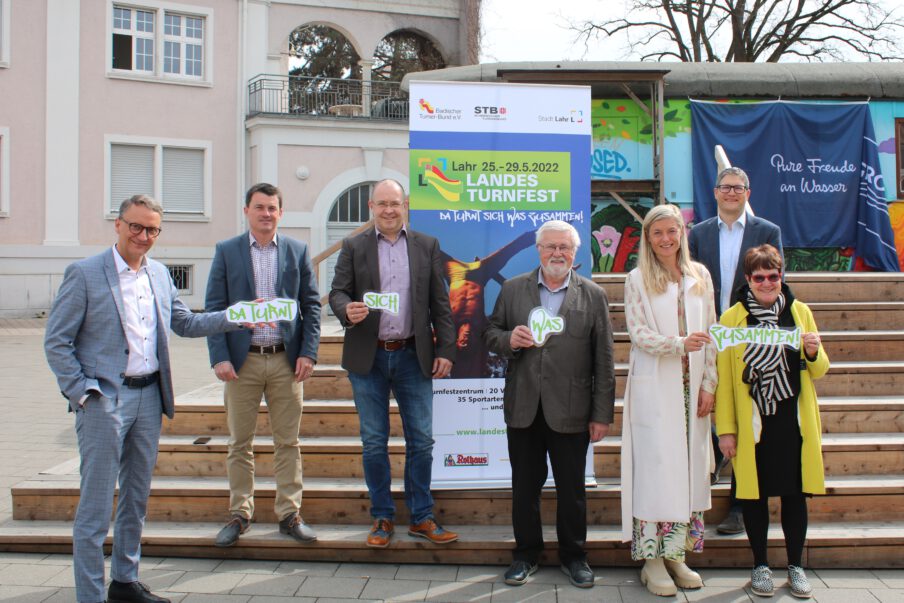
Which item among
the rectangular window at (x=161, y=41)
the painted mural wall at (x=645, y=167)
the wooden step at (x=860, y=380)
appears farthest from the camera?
the rectangular window at (x=161, y=41)

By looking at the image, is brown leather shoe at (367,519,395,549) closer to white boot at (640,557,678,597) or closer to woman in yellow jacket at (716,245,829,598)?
white boot at (640,557,678,597)

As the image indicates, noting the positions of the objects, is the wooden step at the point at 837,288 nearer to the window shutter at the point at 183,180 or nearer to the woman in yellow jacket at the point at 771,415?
the woman in yellow jacket at the point at 771,415

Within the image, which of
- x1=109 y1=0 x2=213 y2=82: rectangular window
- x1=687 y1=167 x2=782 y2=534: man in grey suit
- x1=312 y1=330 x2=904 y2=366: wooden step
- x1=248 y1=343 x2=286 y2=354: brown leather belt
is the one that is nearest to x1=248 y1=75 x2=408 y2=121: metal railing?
x1=109 y1=0 x2=213 y2=82: rectangular window

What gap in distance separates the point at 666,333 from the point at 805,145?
592 centimetres

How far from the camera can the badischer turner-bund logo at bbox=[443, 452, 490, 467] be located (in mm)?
4805

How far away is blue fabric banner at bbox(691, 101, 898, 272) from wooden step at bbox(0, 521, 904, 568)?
5.00 m

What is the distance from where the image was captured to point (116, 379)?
11.8 feet

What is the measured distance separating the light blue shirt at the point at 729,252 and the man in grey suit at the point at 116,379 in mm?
2936

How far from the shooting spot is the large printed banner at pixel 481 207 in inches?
188

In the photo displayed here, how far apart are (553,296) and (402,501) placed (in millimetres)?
1604

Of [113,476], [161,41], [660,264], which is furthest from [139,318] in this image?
[161,41]

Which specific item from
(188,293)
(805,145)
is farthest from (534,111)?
(188,293)

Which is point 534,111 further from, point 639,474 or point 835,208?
point 835,208

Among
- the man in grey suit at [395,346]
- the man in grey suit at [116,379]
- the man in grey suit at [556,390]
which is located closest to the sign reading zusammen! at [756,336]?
the man in grey suit at [556,390]
